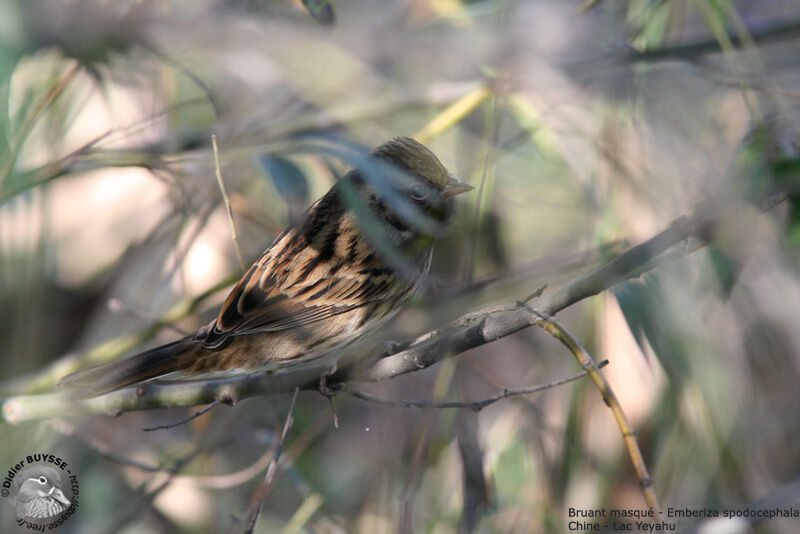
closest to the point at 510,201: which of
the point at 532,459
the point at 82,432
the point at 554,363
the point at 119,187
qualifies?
the point at 554,363

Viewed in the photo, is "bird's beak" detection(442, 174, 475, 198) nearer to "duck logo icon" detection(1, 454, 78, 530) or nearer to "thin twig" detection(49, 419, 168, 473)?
"thin twig" detection(49, 419, 168, 473)

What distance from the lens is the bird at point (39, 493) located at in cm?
271

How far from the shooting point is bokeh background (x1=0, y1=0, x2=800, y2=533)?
2.36 meters

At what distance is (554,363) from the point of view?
3.59 metres

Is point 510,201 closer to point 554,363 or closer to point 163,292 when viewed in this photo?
point 554,363

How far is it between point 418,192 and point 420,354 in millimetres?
834

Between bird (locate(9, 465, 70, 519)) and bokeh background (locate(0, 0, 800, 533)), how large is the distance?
0.12 meters

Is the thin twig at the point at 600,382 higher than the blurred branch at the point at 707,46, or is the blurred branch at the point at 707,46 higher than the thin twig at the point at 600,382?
the blurred branch at the point at 707,46

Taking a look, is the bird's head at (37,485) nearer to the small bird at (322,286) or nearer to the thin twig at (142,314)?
the small bird at (322,286)

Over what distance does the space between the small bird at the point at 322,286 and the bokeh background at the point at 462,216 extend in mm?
166

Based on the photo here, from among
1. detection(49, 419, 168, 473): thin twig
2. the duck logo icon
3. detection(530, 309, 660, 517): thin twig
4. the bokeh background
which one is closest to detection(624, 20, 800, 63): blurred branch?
the bokeh background

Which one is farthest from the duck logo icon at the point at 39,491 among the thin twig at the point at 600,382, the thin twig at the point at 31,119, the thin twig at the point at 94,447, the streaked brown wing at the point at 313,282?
the thin twig at the point at 600,382

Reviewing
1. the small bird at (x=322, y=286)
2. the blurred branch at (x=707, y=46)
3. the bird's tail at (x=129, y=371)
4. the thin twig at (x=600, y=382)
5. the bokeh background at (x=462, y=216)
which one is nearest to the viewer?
the thin twig at (x=600, y=382)

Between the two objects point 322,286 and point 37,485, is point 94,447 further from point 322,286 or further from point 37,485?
point 322,286
